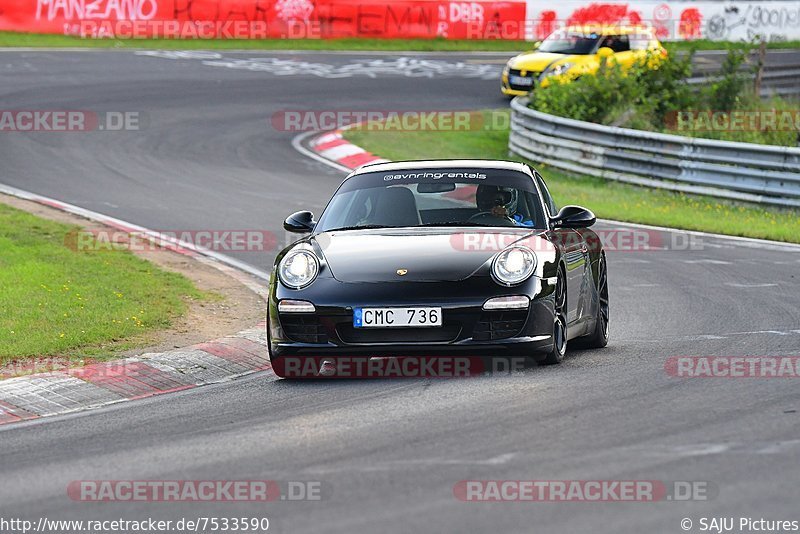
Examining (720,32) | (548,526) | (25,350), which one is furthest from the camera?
(720,32)

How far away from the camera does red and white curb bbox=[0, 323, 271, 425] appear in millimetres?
8016

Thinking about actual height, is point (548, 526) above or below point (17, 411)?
above

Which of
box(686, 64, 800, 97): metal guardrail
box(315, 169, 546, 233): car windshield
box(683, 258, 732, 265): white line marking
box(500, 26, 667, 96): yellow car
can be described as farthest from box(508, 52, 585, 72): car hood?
box(315, 169, 546, 233): car windshield

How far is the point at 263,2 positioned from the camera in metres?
34.4

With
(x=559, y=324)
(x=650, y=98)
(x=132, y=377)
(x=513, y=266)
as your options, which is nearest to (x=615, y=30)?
(x=650, y=98)

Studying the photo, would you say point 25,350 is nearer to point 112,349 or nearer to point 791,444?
point 112,349

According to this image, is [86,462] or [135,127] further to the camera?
[135,127]

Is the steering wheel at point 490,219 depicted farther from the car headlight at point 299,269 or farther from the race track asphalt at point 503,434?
the car headlight at point 299,269

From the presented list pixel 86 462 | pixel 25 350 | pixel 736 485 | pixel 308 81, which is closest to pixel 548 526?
pixel 736 485

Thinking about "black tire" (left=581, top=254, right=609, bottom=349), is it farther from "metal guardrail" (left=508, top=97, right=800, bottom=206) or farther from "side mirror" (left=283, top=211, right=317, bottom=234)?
"metal guardrail" (left=508, top=97, right=800, bottom=206)

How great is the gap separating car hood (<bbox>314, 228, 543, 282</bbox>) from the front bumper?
8 cm

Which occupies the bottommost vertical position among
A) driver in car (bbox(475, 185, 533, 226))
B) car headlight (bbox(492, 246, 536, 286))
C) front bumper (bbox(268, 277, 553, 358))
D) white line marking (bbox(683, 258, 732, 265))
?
white line marking (bbox(683, 258, 732, 265))

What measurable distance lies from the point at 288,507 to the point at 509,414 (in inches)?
74.3

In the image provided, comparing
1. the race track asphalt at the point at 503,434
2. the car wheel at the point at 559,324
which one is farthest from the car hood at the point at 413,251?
the race track asphalt at the point at 503,434
